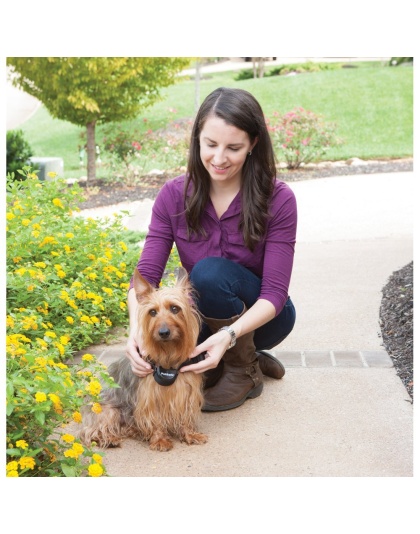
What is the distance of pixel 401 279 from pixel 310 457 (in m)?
3.14

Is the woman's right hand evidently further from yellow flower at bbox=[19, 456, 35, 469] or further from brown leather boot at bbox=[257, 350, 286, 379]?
brown leather boot at bbox=[257, 350, 286, 379]

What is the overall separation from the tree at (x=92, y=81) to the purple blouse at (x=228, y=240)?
777 cm

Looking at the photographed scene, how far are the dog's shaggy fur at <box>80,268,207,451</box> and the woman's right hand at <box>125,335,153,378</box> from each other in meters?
0.04

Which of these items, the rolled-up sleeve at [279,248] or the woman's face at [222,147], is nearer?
the woman's face at [222,147]

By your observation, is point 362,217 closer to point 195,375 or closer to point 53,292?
point 53,292

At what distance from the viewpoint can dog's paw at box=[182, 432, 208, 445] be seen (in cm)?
356

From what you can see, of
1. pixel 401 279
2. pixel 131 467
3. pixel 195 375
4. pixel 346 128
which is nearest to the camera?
pixel 131 467

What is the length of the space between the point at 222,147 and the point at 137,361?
109 cm

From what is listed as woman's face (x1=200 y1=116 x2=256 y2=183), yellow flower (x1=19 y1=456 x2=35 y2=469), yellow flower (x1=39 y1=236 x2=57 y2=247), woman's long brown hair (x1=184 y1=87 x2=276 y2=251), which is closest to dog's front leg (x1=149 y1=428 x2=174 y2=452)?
yellow flower (x1=19 y1=456 x2=35 y2=469)

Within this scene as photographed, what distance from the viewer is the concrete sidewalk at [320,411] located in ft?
10.9

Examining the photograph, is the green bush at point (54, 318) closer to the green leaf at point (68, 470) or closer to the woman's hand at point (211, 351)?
the green leaf at point (68, 470)

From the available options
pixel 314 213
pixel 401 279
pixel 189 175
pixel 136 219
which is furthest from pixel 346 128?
pixel 189 175

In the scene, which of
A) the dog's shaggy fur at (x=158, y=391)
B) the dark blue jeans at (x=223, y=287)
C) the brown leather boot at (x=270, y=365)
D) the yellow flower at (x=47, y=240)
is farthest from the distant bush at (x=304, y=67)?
the dog's shaggy fur at (x=158, y=391)
